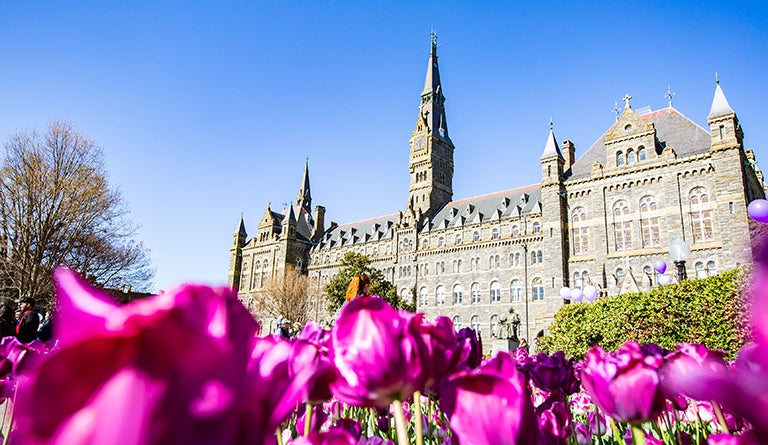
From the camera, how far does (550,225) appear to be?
116ft

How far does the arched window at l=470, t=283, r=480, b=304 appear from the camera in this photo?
44.7 metres

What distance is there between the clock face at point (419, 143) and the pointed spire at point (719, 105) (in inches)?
1281

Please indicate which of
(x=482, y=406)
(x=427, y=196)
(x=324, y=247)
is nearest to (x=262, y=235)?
(x=324, y=247)

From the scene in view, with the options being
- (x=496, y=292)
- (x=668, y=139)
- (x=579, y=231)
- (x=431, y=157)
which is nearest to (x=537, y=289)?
(x=496, y=292)

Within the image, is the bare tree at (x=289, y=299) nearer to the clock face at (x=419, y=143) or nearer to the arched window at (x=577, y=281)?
the clock face at (x=419, y=143)

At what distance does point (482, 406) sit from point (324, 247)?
61817mm

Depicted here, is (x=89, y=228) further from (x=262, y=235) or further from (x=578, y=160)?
(x=262, y=235)

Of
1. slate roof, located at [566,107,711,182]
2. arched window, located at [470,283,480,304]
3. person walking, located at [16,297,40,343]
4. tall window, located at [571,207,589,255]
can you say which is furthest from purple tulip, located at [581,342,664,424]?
arched window, located at [470,283,480,304]

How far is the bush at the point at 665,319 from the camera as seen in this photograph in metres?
10.7

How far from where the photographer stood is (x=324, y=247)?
62188 millimetres

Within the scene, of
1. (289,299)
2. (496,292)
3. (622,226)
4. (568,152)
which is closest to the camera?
(622,226)

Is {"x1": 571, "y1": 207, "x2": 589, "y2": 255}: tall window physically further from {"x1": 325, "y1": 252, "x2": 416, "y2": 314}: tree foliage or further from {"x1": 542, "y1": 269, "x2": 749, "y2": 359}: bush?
{"x1": 542, "y1": 269, "x2": 749, "y2": 359}: bush

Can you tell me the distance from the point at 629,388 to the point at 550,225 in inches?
1418

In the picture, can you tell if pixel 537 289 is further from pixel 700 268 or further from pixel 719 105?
pixel 719 105
